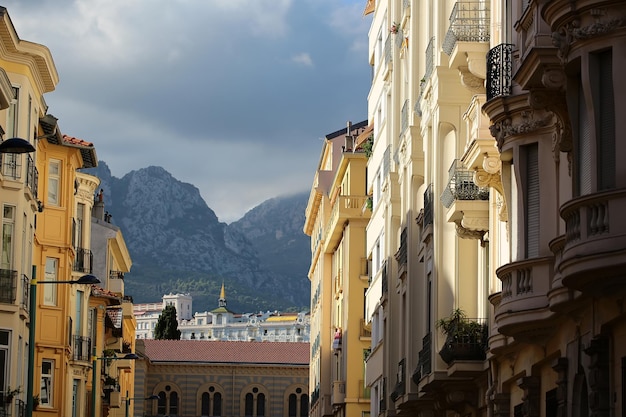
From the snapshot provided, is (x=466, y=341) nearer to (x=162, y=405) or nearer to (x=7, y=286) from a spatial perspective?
(x=7, y=286)

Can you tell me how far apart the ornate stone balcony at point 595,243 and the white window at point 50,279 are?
36.5 meters

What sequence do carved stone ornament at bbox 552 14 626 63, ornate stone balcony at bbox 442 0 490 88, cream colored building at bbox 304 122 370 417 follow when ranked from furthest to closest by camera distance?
cream colored building at bbox 304 122 370 417 < ornate stone balcony at bbox 442 0 490 88 < carved stone ornament at bbox 552 14 626 63

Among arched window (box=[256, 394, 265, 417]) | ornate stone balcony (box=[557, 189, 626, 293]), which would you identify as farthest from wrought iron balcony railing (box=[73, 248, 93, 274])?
arched window (box=[256, 394, 265, 417])

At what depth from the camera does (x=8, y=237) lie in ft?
142

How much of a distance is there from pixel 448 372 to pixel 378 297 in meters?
19.6

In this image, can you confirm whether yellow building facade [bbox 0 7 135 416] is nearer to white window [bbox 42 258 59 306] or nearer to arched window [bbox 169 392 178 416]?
white window [bbox 42 258 59 306]

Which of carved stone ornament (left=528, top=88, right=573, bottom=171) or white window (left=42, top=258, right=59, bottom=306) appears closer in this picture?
carved stone ornament (left=528, top=88, right=573, bottom=171)

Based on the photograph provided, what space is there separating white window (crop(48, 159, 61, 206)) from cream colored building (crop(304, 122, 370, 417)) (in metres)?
14.5

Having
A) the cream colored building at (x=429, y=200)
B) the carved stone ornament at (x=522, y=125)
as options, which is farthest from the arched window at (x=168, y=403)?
the carved stone ornament at (x=522, y=125)

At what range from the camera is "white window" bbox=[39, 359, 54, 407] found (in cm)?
5388

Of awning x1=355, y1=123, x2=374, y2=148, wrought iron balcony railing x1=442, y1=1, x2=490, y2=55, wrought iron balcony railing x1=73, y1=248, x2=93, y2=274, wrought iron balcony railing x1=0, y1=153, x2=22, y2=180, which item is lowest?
wrought iron balcony railing x1=73, y1=248, x2=93, y2=274

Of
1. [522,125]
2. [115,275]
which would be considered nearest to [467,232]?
[522,125]

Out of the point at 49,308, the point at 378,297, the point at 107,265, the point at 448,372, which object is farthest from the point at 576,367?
the point at 107,265

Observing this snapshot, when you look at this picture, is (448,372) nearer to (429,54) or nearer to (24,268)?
(429,54)
